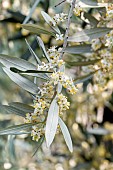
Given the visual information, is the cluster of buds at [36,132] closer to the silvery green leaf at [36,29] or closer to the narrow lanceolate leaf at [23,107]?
the narrow lanceolate leaf at [23,107]

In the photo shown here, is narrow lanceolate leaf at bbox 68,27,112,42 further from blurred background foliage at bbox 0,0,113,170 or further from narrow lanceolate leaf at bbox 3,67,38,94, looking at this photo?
blurred background foliage at bbox 0,0,113,170

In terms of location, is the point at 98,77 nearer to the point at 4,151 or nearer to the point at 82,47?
the point at 82,47

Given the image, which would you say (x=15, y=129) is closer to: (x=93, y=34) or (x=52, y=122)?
(x=52, y=122)

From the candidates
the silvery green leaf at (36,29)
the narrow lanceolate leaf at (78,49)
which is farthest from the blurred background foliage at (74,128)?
the silvery green leaf at (36,29)

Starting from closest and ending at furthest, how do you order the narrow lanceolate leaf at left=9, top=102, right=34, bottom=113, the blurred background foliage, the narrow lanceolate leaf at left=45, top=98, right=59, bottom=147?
the narrow lanceolate leaf at left=45, top=98, right=59, bottom=147 < the narrow lanceolate leaf at left=9, top=102, right=34, bottom=113 < the blurred background foliage

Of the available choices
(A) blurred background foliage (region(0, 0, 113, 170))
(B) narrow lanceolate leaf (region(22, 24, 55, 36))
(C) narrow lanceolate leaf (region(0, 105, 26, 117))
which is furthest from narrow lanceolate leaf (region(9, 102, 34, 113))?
(A) blurred background foliage (region(0, 0, 113, 170))

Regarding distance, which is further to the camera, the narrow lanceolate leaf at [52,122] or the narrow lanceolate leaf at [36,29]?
the narrow lanceolate leaf at [36,29]

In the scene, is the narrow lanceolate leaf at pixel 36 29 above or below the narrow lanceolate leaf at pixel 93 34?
below

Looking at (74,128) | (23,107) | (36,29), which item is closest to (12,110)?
(23,107)

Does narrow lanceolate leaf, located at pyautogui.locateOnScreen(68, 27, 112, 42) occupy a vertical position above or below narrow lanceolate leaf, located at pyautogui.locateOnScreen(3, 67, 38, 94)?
above

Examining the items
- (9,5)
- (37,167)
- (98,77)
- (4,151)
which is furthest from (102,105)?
(98,77)
